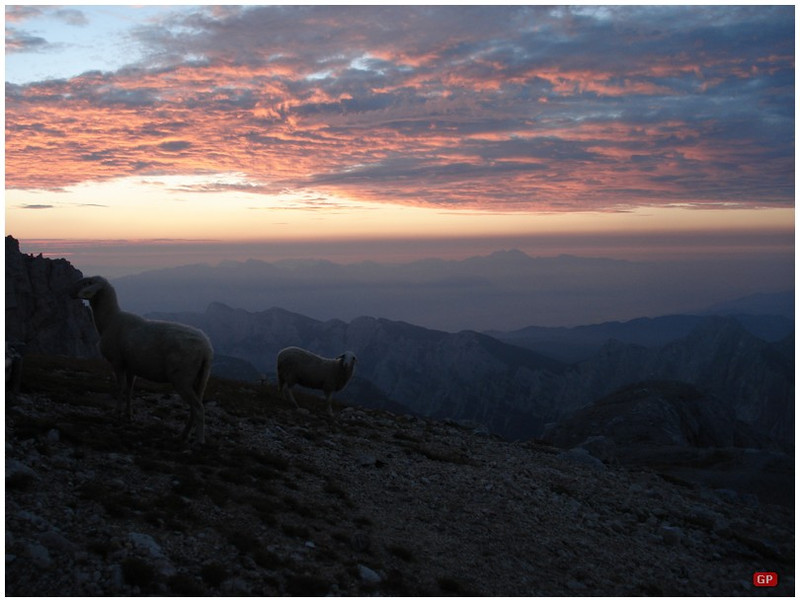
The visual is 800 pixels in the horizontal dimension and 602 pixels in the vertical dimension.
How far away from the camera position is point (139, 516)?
10.8 meters

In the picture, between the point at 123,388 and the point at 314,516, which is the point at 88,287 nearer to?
the point at 123,388

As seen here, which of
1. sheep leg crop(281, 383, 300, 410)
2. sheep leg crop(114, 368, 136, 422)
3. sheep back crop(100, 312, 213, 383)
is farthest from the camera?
sheep leg crop(281, 383, 300, 410)

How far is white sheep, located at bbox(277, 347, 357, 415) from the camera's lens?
25.5 metres

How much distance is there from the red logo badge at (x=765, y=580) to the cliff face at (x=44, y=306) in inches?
4713

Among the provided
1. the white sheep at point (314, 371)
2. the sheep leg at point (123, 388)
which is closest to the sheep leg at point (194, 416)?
the sheep leg at point (123, 388)

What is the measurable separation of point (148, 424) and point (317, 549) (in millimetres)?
7865

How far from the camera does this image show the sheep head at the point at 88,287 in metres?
16.2

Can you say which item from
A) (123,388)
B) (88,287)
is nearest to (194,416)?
(123,388)

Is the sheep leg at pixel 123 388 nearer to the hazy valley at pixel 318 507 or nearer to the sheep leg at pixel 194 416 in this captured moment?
the hazy valley at pixel 318 507

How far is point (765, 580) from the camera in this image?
1509cm

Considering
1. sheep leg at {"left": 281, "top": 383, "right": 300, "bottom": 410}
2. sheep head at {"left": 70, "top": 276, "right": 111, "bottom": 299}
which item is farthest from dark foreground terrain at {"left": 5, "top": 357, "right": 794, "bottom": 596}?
sheep head at {"left": 70, "top": 276, "right": 111, "bottom": 299}

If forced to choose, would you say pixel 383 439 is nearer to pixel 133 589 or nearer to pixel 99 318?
pixel 99 318

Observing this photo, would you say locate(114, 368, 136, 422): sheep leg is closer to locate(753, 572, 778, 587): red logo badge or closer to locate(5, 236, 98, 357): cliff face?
locate(753, 572, 778, 587): red logo badge

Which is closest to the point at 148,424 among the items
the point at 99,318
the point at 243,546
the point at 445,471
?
the point at 99,318
